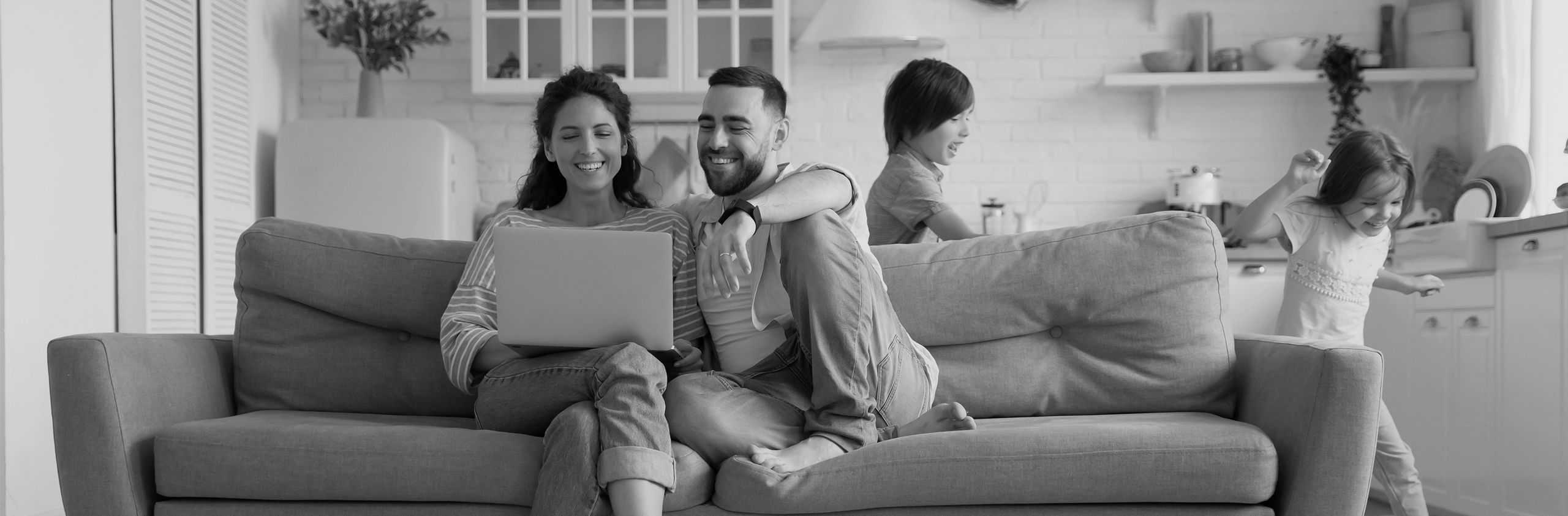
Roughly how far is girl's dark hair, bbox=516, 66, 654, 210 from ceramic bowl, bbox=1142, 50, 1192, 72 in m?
2.88

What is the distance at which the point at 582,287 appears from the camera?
5.94 feet

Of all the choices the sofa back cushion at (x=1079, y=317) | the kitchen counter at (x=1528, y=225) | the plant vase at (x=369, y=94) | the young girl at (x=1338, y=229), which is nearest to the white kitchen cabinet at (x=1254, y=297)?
the kitchen counter at (x=1528, y=225)

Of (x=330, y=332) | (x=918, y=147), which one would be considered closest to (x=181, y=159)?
(x=330, y=332)

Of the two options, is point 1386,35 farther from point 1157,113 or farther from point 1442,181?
point 1157,113

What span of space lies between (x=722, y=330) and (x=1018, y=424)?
20.6 inches

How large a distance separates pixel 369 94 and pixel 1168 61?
119 inches

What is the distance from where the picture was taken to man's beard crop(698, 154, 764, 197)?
82.0 inches

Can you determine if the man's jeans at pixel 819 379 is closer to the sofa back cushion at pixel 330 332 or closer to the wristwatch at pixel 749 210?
the wristwatch at pixel 749 210

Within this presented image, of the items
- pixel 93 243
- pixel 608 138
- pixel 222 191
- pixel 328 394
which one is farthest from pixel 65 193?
pixel 608 138

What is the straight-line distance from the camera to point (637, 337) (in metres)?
1.85

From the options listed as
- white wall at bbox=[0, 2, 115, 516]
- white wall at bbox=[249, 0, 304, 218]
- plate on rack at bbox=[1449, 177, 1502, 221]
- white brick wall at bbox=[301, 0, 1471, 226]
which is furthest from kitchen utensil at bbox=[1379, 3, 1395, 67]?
white wall at bbox=[0, 2, 115, 516]

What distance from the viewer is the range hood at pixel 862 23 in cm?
452

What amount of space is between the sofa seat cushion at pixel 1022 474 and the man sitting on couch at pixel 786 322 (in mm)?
53

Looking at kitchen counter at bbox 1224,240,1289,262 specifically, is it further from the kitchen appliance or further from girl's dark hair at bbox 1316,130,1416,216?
girl's dark hair at bbox 1316,130,1416,216
